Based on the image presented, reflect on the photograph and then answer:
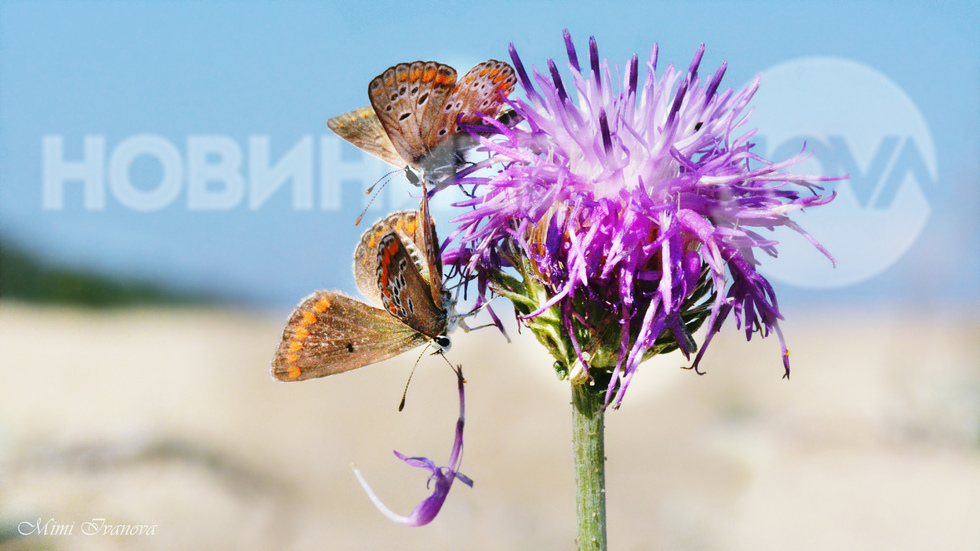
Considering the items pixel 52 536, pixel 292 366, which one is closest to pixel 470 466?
pixel 52 536

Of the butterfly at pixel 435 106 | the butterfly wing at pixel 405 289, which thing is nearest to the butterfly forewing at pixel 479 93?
the butterfly at pixel 435 106

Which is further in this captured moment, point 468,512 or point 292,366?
point 468,512

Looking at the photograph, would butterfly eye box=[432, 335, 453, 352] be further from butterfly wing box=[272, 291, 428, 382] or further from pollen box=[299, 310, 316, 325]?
pollen box=[299, 310, 316, 325]

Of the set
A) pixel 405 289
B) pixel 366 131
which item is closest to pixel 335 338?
pixel 405 289

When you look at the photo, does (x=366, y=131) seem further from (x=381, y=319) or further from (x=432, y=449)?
(x=432, y=449)

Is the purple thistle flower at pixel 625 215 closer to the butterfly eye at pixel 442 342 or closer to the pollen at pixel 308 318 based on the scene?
the butterfly eye at pixel 442 342

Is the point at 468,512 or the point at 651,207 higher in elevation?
the point at 651,207

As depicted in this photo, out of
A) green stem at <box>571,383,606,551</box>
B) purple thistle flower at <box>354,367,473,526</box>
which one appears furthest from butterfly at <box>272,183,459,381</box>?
green stem at <box>571,383,606,551</box>

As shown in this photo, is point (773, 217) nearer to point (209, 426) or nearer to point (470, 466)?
point (470, 466)
